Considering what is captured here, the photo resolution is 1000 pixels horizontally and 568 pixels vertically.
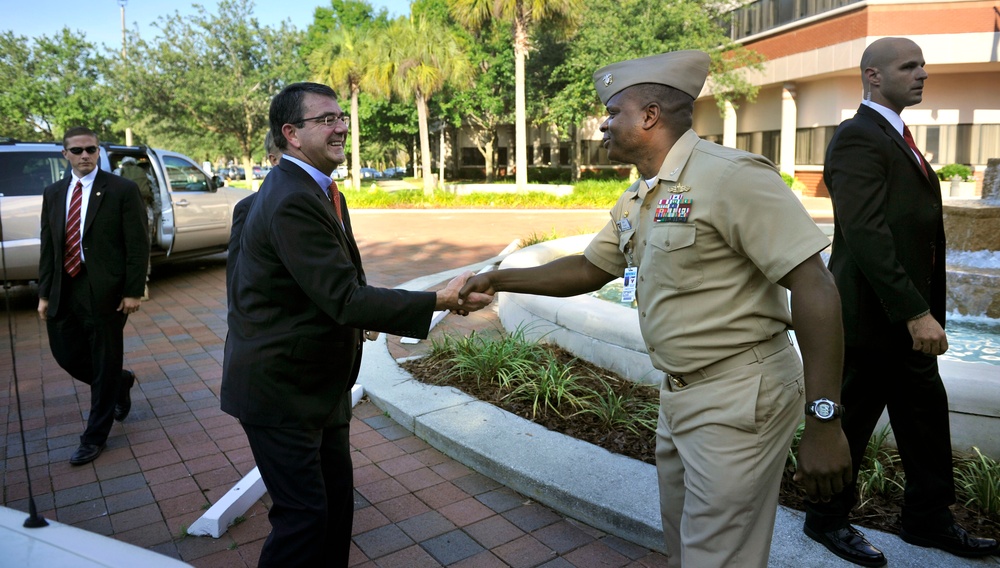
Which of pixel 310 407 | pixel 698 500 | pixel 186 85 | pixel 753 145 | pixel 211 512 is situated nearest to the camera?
pixel 698 500

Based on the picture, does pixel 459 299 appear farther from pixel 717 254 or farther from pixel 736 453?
pixel 736 453

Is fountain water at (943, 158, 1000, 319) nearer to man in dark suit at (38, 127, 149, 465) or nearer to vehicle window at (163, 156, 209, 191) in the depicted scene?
man in dark suit at (38, 127, 149, 465)

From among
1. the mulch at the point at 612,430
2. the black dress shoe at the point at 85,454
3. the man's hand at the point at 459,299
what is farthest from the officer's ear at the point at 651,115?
the black dress shoe at the point at 85,454

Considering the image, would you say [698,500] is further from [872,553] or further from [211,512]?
[211,512]

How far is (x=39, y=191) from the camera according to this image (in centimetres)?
953

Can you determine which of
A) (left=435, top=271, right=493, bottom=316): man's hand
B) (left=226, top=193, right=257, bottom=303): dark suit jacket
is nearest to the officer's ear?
(left=435, top=271, right=493, bottom=316): man's hand

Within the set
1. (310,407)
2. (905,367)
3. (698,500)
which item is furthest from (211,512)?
(905,367)

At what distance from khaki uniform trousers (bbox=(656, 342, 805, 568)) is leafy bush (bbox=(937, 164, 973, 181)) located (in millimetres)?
26296

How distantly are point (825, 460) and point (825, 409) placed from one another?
144 millimetres

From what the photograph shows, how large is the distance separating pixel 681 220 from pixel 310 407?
1431 mm

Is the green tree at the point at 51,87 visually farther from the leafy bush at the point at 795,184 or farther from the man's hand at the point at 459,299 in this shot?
the man's hand at the point at 459,299

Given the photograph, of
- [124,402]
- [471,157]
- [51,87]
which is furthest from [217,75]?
[124,402]

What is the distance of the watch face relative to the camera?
2.07m

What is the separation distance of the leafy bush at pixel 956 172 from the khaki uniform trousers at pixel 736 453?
26.3 metres
